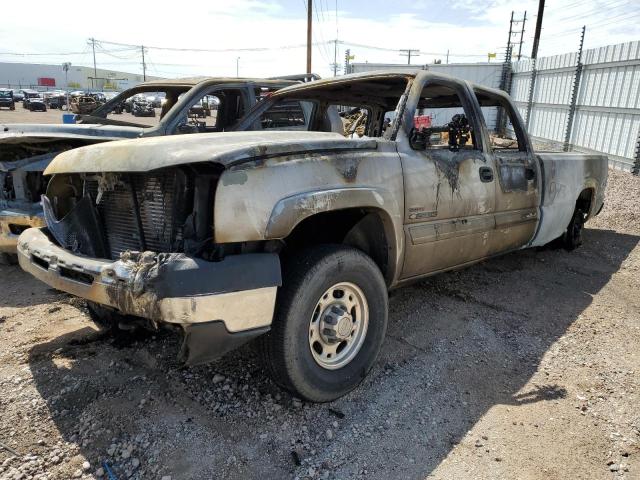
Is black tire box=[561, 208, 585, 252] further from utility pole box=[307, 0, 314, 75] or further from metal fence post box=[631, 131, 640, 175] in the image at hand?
utility pole box=[307, 0, 314, 75]

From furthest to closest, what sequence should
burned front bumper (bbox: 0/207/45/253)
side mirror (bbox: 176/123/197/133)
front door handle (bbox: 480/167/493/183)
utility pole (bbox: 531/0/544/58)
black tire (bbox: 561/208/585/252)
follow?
utility pole (bbox: 531/0/544/58) → black tire (bbox: 561/208/585/252) → side mirror (bbox: 176/123/197/133) → burned front bumper (bbox: 0/207/45/253) → front door handle (bbox: 480/167/493/183)

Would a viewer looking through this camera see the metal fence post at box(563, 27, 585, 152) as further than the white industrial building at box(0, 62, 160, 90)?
No

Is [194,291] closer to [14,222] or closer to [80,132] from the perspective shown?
[14,222]

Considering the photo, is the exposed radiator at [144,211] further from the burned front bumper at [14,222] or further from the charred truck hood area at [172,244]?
the burned front bumper at [14,222]

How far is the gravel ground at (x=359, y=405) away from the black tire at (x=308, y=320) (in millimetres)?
154

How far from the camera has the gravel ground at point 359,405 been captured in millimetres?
2336

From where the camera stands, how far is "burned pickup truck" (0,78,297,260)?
14.3ft

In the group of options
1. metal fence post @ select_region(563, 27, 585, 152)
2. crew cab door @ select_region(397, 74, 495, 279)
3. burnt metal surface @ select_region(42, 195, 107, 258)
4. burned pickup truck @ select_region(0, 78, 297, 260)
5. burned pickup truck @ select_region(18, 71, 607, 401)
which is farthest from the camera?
metal fence post @ select_region(563, 27, 585, 152)

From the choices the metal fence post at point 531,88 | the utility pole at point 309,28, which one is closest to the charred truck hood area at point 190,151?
the metal fence post at point 531,88

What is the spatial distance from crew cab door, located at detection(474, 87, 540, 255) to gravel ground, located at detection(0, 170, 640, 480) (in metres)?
0.69

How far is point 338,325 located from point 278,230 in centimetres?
68

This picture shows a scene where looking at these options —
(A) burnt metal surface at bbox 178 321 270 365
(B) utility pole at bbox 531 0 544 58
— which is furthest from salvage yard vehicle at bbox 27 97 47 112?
(A) burnt metal surface at bbox 178 321 270 365

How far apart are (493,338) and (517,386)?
661 mm

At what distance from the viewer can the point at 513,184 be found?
4152 mm
